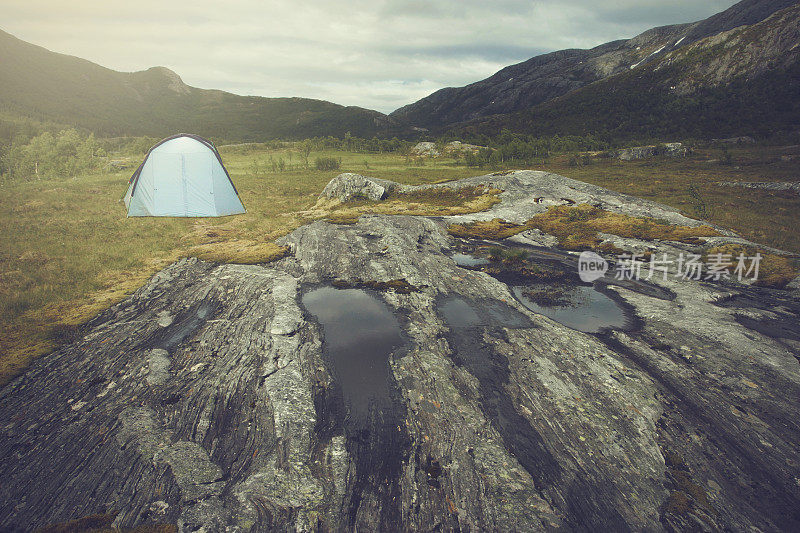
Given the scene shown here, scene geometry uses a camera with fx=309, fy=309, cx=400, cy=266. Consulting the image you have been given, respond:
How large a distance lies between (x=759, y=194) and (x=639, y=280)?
1797 inches

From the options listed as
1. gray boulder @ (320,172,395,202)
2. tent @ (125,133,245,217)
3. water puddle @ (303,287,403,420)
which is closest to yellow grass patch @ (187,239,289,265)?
water puddle @ (303,287,403,420)

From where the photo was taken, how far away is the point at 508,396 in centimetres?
1042

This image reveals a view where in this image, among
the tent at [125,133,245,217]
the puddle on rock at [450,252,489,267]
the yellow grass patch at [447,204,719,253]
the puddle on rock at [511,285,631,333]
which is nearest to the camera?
the puddle on rock at [511,285,631,333]

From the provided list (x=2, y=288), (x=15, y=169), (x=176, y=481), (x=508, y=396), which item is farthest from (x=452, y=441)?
(x=15, y=169)

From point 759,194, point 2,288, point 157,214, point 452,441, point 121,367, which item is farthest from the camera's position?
point 759,194

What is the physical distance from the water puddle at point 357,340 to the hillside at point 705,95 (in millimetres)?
137504

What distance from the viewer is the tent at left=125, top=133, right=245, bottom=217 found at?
1086 inches

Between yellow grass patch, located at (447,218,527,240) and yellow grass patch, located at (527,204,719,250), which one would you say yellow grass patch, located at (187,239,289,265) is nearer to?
yellow grass patch, located at (447,218,527,240)

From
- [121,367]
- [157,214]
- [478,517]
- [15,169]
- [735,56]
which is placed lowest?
[478,517]

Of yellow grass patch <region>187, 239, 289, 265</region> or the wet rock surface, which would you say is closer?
the wet rock surface

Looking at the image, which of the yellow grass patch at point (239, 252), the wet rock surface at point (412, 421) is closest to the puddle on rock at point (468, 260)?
the wet rock surface at point (412, 421)

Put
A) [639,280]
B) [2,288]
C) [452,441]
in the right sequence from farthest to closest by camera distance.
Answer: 1. [639,280]
2. [2,288]
3. [452,441]

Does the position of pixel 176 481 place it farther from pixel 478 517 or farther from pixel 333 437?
pixel 478 517

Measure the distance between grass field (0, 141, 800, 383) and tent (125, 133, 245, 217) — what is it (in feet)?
4.00
